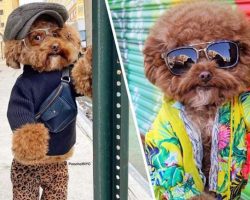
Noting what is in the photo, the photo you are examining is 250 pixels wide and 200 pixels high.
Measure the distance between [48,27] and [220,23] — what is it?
1.34 metres

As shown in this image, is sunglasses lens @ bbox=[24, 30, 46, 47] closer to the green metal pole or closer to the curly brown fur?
the curly brown fur

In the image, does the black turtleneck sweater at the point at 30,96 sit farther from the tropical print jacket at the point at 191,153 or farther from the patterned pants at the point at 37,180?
the tropical print jacket at the point at 191,153

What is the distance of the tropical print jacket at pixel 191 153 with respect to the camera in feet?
2.46

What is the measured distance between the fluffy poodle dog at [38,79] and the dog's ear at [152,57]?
988 millimetres

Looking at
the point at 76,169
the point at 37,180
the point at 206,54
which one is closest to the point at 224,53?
the point at 206,54

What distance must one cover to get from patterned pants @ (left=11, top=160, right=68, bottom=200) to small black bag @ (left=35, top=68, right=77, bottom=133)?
0.75ft

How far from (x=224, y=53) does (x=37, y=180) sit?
1.56 meters

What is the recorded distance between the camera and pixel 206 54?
0.73m

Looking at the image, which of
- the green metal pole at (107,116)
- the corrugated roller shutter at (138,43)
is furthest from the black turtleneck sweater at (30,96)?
the corrugated roller shutter at (138,43)

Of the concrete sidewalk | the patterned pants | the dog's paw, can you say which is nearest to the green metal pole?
the dog's paw

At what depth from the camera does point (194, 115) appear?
77cm

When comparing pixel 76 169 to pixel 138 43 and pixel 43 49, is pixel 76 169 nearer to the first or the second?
pixel 43 49

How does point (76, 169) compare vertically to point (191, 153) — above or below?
below

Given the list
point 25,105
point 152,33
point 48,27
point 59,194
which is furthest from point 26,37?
point 152,33
